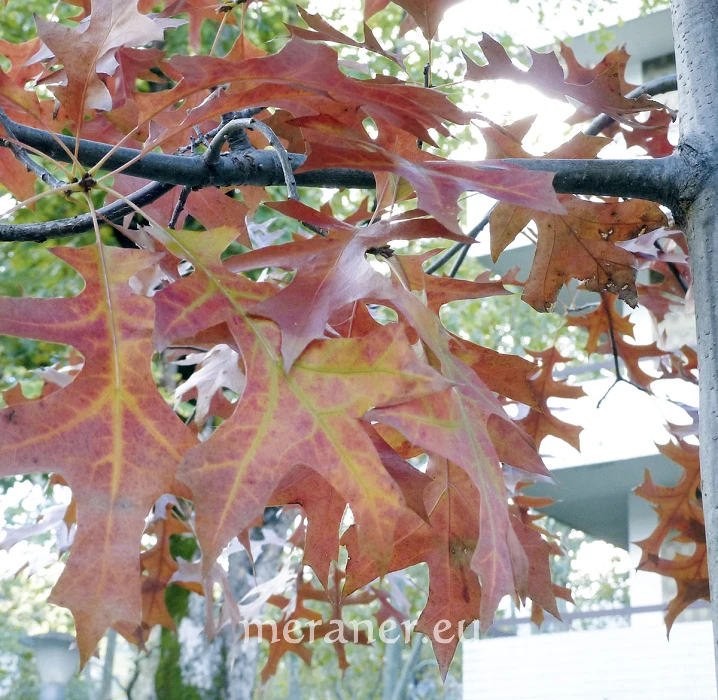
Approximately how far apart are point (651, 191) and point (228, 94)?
0.40 meters

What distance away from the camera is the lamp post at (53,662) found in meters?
4.93

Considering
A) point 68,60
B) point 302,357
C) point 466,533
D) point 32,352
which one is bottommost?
point 466,533

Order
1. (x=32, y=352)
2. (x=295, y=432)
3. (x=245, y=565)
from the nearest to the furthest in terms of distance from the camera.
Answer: (x=295, y=432)
(x=245, y=565)
(x=32, y=352)

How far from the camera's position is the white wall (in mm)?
5512

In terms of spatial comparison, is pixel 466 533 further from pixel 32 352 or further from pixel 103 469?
pixel 32 352

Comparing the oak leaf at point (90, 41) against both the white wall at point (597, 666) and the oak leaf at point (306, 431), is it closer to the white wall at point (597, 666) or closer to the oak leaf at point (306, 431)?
the oak leaf at point (306, 431)

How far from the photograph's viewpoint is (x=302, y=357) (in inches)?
23.8

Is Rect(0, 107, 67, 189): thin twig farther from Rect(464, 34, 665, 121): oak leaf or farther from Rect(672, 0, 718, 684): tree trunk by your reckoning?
Rect(672, 0, 718, 684): tree trunk

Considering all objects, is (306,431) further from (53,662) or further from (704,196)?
(53,662)

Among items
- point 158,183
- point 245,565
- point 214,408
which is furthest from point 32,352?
point 158,183

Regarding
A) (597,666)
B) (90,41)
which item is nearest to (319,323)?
(90,41)

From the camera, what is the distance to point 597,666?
5.94 metres

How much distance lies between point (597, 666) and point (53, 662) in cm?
365

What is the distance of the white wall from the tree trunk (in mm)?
5216
